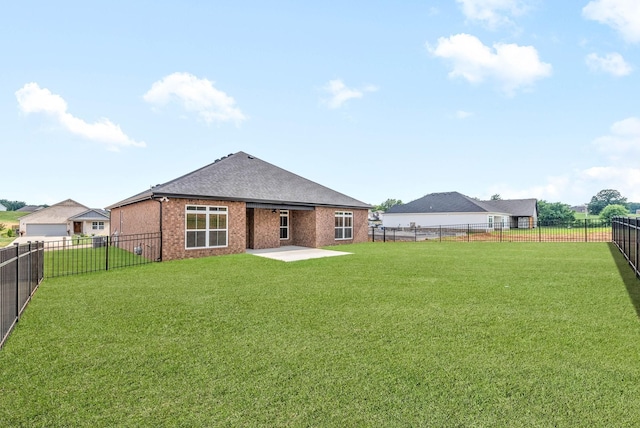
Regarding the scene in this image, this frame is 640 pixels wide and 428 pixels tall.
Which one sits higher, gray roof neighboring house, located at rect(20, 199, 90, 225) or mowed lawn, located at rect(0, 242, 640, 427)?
gray roof neighboring house, located at rect(20, 199, 90, 225)

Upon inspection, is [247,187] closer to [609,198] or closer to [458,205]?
[458,205]

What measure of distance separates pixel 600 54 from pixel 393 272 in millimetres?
14828

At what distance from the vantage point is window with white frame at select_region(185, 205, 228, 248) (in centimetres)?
1377

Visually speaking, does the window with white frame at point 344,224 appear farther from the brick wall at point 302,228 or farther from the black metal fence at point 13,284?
the black metal fence at point 13,284

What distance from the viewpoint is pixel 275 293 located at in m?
7.02

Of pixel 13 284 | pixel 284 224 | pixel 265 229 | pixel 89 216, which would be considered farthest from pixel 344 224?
pixel 89 216

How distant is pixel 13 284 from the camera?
5.01 m

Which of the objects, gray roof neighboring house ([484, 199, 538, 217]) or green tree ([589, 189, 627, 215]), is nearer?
gray roof neighboring house ([484, 199, 538, 217])

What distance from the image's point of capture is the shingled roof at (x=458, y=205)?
41.2 m

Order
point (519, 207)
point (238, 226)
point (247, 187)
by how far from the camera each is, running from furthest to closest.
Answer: point (519, 207)
point (247, 187)
point (238, 226)

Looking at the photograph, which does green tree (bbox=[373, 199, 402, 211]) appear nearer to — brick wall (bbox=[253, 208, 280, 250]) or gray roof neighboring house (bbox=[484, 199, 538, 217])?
gray roof neighboring house (bbox=[484, 199, 538, 217])

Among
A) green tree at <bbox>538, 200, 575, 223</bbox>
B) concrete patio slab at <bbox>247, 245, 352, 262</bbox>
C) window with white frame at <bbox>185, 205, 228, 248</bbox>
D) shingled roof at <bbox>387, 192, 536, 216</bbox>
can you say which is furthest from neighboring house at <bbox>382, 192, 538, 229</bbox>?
window with white frame at <bbox>185, 205, 228, 248</bbox>

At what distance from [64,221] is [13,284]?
187 feet

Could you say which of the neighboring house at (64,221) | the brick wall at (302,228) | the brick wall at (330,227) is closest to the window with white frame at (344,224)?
the brick wall at (330,227)
